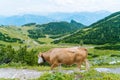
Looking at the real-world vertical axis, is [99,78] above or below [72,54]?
below

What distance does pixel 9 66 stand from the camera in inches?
1378

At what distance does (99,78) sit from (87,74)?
117cm

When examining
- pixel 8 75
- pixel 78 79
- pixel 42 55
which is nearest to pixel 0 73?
pixel 8 75

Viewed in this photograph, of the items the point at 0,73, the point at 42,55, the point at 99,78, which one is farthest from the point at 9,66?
the point at 99,78

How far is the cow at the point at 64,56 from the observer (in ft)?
74.0

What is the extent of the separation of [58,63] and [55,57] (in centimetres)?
48

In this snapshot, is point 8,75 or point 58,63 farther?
point 8,75

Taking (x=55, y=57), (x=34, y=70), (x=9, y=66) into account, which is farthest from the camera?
(x=9, y=66)

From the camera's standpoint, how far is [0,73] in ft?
103

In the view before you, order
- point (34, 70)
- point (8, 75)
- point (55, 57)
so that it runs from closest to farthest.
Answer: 1. point (55, 57)
2. point (8, 75)
3. point (34, 70)

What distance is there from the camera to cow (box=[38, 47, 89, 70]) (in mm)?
22547

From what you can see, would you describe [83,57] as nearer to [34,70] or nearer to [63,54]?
[63,54]

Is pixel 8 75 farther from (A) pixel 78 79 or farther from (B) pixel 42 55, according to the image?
(A) pixel 78 79

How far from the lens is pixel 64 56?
2256 cm
